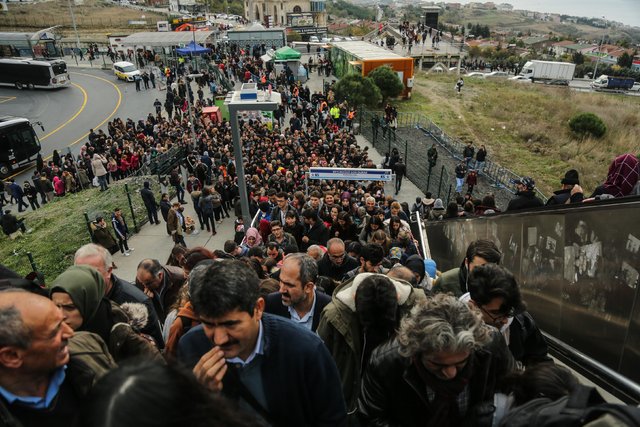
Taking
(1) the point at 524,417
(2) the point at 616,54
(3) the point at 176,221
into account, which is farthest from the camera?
(2) the point at 616,54

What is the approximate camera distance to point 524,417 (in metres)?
1.85

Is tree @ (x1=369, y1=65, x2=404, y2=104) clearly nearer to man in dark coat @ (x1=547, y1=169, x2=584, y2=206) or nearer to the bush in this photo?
the bush

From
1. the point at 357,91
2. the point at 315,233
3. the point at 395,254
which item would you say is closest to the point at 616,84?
the point at 357,91

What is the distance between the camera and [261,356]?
2.29 metres

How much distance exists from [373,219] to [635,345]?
4.94 meters

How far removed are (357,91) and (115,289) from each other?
82.3 ft

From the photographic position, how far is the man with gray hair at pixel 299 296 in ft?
11.5

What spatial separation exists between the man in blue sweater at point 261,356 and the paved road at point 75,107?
26719 millimetres

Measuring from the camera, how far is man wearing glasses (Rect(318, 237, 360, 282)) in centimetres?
573

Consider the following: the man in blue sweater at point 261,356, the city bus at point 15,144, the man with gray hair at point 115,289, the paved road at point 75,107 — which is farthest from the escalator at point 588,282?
the paved road at point 75,107

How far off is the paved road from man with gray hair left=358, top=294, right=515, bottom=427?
27.1 metres

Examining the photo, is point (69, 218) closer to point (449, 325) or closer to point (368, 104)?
point (449, 325)

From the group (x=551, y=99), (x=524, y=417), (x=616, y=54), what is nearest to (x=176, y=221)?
(x=524, y=417)

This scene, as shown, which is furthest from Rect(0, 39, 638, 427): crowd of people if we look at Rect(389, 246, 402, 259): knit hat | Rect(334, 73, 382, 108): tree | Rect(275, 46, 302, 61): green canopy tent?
Rect(275, 46, 302, 61): green canopy tent
